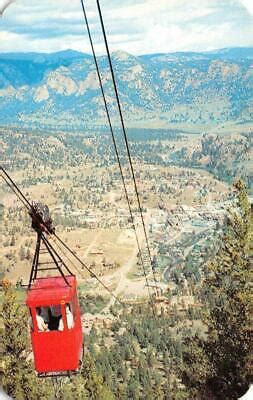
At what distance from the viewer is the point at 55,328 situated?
7.94 feet

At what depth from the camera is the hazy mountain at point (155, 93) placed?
12344cm

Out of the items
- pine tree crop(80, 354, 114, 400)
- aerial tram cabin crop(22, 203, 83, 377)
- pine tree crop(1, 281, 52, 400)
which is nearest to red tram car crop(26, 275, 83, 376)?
aerial tram cabin crop(22, 203, 83, 377)

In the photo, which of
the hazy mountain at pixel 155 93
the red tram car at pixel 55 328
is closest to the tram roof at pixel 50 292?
the red tram car at pixel 55 328

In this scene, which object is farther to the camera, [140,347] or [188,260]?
[188,260]

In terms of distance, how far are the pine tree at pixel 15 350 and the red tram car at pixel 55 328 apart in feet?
11.3

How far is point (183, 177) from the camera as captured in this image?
72562mm

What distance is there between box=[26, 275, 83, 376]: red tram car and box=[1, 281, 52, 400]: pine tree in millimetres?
3446

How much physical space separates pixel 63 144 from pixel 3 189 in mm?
24088

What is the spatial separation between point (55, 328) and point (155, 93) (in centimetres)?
13595

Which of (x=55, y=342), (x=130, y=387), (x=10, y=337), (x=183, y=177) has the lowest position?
(x=183, y=177)

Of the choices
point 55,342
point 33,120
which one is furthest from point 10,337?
point 33,120

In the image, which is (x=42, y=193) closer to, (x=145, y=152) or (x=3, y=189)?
(x=3, y=189)

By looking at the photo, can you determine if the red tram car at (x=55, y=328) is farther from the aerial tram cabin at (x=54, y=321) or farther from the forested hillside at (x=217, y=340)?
the forested hillside at (x=217, y=340)

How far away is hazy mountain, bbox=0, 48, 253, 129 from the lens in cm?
12344
